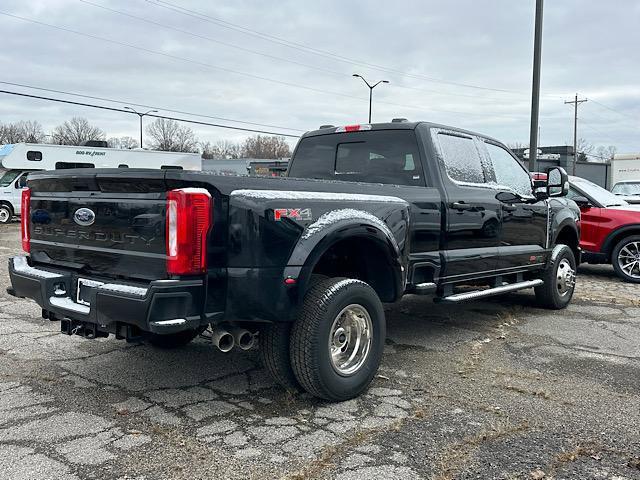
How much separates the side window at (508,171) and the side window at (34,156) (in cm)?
1831

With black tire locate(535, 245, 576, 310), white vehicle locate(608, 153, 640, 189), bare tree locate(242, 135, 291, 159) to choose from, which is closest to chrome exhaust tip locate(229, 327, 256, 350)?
black tire locate(535, 245, 576, 310)

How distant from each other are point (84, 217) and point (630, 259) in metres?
8.71

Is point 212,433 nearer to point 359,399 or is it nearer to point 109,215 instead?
point 359,399

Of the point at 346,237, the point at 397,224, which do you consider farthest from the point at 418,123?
the point at 346,237

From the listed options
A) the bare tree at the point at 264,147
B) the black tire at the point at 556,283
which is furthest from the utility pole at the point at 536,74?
the bare tree at the point at 264,147

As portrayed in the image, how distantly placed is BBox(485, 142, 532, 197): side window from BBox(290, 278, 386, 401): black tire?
2.89m

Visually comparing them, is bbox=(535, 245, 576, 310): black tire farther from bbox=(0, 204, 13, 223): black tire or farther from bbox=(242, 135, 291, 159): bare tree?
bbox=(242, 135, 291, 159): bare tree

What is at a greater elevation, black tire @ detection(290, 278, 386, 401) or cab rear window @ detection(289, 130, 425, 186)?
cab rear window @ detection(289, 130, 425, 186)

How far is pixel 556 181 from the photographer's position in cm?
655

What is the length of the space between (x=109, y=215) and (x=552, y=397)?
317 centimetres

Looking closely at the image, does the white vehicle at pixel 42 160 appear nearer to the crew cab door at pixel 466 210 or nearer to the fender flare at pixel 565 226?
the fender flare at pixel 565 226

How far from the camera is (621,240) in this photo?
379 inches

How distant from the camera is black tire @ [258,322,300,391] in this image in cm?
374

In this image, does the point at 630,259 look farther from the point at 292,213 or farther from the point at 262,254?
the point at 262,254
